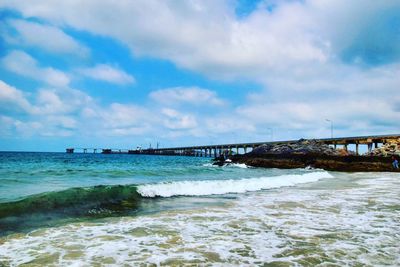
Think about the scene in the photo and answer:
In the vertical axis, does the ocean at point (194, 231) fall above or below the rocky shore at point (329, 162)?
below

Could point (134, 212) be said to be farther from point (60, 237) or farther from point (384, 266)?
point (384, 266)

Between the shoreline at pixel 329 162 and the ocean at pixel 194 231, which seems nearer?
the ocean at pixel 194 231

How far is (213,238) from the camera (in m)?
6.88

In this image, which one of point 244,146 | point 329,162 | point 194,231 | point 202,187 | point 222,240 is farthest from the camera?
point 244,146

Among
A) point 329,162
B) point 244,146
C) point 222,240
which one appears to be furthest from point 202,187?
point 244,146

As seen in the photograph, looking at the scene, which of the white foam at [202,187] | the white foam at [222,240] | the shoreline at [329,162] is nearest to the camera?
the white foam at [222,240]

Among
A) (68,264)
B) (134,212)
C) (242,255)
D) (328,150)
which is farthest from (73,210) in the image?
(328,150)

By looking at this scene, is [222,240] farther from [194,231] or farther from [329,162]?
[329,162]

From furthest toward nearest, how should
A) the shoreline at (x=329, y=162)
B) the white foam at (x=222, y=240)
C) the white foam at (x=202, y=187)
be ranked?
the shoreline at (x=329, y=162) < the white foam at (x=202, y=187) < the white foam at (x=222, y=240)

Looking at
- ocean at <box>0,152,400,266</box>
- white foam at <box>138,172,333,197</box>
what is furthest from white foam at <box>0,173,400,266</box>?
white foam at <box>138,172,333,197</box>

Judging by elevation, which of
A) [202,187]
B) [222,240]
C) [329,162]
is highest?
[329,162]

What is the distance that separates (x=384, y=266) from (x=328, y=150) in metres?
48.1

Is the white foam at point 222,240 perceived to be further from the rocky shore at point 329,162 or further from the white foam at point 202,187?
the rocky shore at point 329,162

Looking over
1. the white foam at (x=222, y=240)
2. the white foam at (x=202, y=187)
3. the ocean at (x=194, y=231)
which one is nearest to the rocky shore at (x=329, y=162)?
the white foam at (x=202, y=187)
